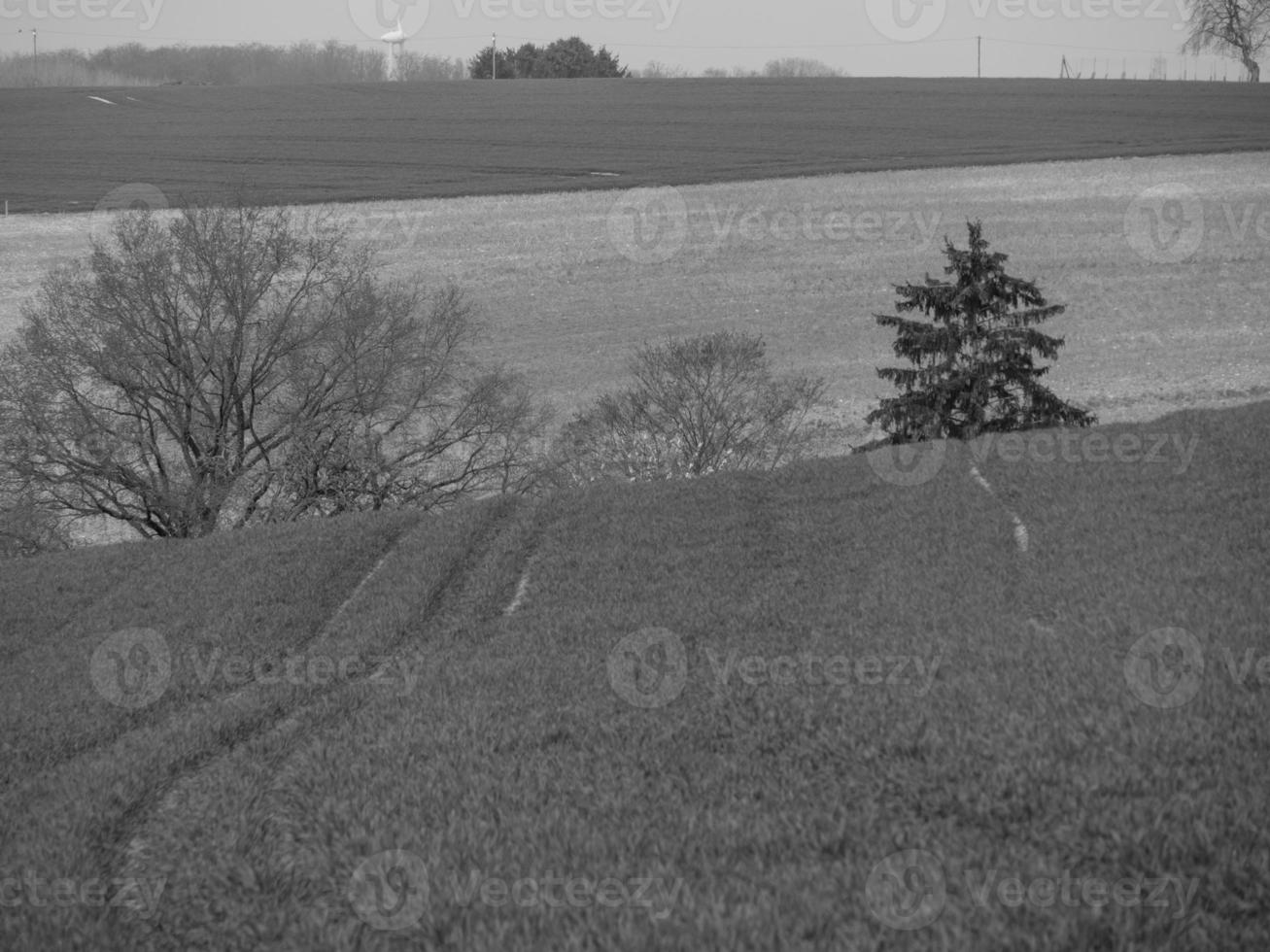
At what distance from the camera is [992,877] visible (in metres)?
5.29

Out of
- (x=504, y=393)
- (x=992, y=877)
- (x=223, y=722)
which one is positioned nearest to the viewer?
(x=992, y=877)

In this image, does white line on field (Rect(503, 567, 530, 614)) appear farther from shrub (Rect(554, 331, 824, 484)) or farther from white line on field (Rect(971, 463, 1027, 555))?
shrub (Rect(554, 331, 824, 484))

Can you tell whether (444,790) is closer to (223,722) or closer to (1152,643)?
(223,722)

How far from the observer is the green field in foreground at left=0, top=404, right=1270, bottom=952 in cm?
541

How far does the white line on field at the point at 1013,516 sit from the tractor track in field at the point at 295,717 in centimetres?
468

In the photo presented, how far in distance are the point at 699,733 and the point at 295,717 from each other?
Answer: 317 centimetres

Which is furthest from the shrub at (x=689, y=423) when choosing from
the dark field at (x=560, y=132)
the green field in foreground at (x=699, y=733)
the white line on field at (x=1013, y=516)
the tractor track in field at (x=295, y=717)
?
the dark field at (x=560, y=132)

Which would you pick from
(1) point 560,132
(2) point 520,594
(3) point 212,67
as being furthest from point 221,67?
(2) point 520,594

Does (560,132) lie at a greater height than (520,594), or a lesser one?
greater

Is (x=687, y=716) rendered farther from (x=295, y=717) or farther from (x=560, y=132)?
(x=560, y=132)

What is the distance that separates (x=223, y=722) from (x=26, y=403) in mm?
→ 20684

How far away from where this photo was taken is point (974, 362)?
2281cm

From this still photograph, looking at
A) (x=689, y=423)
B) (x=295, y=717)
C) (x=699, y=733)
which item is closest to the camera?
Result: (x=699, y=733)

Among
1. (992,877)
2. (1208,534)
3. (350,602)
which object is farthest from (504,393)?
(992,877)
